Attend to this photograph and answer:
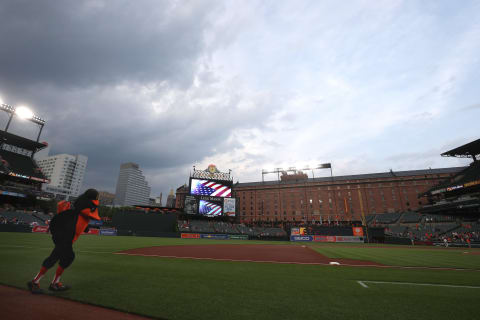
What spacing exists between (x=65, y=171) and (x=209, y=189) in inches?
5184

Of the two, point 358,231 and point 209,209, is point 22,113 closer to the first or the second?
point 209,209

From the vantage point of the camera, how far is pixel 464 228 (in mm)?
39094

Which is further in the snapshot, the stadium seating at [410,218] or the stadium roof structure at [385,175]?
the stadium roof structure at [385,175]

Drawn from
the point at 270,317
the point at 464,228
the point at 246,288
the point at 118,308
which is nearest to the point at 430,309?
the point at 270,317

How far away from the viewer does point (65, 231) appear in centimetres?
500

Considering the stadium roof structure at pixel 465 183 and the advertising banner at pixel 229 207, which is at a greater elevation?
the stadium roof structure at pixel 465 183

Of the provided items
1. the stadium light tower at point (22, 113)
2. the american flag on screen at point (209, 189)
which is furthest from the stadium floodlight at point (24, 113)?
the american flag on screen at point (209, 189)

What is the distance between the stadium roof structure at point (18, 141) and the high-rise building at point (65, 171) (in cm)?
9156

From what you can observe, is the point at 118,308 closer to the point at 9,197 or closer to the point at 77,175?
the point at 9,197

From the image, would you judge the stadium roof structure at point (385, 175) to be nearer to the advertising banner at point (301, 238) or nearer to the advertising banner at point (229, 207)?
the advertising banner at point (229, 207)

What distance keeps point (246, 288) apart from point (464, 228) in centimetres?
5355

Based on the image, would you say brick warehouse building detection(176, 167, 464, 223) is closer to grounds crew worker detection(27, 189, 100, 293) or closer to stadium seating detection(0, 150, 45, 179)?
stadium seating detection(0, 150, 45, 179)

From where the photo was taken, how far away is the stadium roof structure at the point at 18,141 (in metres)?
50.0

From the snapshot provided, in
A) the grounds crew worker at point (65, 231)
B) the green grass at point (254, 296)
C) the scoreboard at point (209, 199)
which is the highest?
the scoreboard at point (209, 199)
